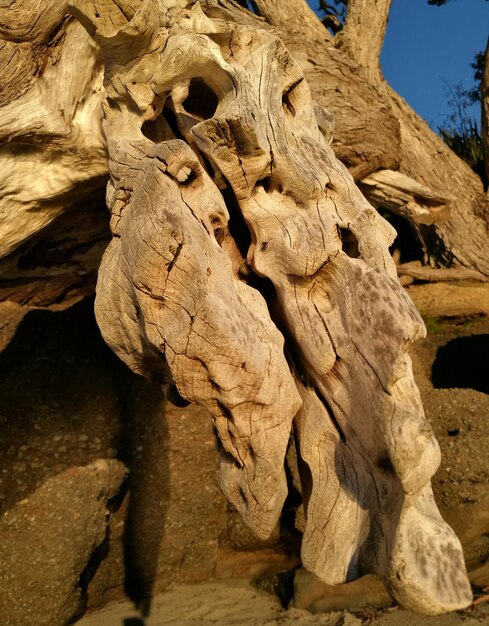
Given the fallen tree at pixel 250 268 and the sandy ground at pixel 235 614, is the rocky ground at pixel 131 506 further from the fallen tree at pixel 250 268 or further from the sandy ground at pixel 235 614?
the fallen tree at pixel 250 268

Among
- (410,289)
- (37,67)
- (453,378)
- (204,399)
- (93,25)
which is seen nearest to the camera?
(204,399)

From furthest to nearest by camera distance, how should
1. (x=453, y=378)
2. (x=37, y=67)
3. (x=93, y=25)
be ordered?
(x=453, y=378) → (x=37, y=67) → (x=93, y=25)

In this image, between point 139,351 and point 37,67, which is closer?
point 139,351

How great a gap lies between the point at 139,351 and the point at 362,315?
2.86ft

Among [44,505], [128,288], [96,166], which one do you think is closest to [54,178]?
[96,166]

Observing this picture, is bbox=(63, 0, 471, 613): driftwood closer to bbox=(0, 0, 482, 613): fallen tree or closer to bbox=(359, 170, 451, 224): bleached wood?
bbox=(0, 0, 482, 613): fallen tree

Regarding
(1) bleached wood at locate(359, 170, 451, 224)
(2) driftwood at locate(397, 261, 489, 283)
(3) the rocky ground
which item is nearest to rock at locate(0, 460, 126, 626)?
(3) the rocky ground

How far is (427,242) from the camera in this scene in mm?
5406

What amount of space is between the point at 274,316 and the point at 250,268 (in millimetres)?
225

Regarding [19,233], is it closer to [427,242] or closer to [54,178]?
[54,178]

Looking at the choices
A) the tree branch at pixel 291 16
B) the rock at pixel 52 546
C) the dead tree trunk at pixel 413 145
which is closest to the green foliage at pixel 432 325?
the dead tree trunk at pixel 413 145

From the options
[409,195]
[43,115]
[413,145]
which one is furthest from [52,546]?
[413,145]

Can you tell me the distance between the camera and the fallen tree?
1746 mm

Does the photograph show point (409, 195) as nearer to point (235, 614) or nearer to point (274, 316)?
point (274, 316)
